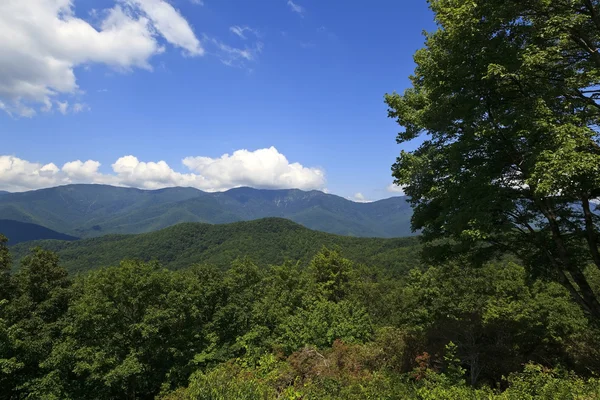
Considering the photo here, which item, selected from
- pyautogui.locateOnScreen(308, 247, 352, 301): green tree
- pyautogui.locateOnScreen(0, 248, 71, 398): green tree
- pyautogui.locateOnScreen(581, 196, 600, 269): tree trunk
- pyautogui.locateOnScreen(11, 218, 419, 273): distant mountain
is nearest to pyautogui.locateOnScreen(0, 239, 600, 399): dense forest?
pyautogui.locateOnScreen(0, 248, 71, 398): green tree

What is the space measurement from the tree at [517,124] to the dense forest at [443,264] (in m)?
0.04

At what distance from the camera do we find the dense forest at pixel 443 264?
21.8 ft

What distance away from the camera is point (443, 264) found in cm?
1275

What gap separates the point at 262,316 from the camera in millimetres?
22062

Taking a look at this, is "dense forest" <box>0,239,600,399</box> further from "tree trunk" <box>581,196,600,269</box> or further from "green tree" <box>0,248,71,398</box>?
"tree trunk" <box>581,196,600,269</box>

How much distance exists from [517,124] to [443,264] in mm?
7481

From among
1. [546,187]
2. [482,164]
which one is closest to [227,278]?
[482,164]

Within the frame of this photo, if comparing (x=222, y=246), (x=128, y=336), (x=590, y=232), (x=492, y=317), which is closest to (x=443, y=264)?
(x=492, y=317)

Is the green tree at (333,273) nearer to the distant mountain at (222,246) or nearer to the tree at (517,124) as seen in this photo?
the tree at (517,124)

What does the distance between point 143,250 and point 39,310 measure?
17557 centimetres

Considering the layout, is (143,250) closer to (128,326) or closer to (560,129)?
(128,326)

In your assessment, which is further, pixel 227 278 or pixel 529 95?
pixel 227 278

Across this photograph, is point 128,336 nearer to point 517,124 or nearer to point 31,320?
point 31,320

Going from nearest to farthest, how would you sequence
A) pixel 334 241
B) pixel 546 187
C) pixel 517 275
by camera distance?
pixel 546 187 < pixel 517 275 < pixel 334 241
